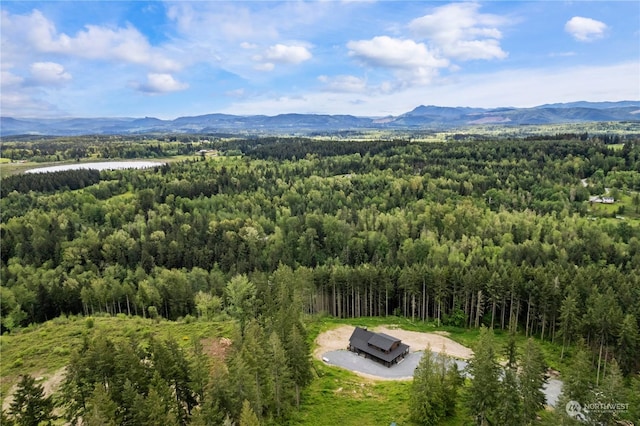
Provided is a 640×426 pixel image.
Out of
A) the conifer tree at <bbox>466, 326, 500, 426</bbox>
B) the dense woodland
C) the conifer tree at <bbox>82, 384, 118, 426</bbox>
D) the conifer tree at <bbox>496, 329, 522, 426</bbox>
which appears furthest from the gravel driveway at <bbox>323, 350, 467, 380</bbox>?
the conifer tree at <bbox>82, 384, 118, 426</bbox>

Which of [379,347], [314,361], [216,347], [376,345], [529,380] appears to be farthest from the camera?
[376,345]

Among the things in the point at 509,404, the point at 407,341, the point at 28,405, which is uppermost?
the point at 28,405

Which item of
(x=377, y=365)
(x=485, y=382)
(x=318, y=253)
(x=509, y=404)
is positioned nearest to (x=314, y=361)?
(x=377, y=365)

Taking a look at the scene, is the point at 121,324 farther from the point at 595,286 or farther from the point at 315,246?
the point at 595,286

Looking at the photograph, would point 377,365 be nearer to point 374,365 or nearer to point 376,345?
point 374,365

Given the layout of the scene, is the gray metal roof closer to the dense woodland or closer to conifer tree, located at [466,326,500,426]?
the dense woodland

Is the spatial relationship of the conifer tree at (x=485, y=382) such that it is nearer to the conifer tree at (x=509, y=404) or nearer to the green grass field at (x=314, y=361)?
the conifer tree at (x=509, y=404)

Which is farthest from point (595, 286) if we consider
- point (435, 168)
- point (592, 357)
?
point (435, 168)
